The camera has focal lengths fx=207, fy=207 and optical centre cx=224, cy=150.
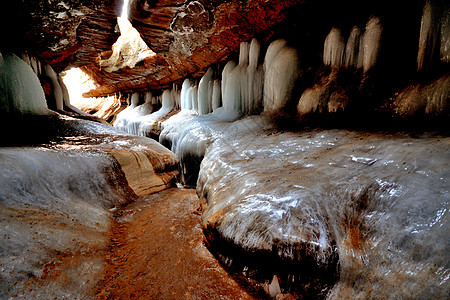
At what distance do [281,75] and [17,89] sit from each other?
4.93 meters

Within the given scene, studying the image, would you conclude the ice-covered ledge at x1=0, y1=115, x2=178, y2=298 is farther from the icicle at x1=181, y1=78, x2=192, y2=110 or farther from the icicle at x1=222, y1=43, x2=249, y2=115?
the icicle at x1=181, y1=78, x2=192, y2=110

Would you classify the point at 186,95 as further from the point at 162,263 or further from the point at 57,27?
the point at 162,263


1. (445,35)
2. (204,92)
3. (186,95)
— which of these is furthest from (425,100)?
(186,95)

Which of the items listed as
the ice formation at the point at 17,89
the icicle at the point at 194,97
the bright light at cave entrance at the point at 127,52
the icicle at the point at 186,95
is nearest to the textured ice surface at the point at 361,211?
the ice formation at the point at 17,89

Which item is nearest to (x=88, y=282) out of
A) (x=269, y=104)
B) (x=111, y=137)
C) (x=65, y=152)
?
(x=65, y=152)

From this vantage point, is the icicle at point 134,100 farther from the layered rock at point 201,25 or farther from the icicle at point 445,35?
the icicle at point 445,35

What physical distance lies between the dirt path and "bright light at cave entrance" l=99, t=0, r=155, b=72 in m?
6.86

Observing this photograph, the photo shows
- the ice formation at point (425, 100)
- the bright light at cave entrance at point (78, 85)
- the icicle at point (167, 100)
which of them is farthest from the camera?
the bright light at cave entrance at point (78, 85)

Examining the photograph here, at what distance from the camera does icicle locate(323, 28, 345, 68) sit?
3.32 m

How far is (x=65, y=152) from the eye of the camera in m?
2.87

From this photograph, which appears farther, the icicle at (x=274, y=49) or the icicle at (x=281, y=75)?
the icicle at (x=274, y=49)

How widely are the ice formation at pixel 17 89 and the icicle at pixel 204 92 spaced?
390cm

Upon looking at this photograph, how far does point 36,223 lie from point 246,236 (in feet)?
5.54

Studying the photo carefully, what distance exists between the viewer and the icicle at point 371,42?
2773 mm
